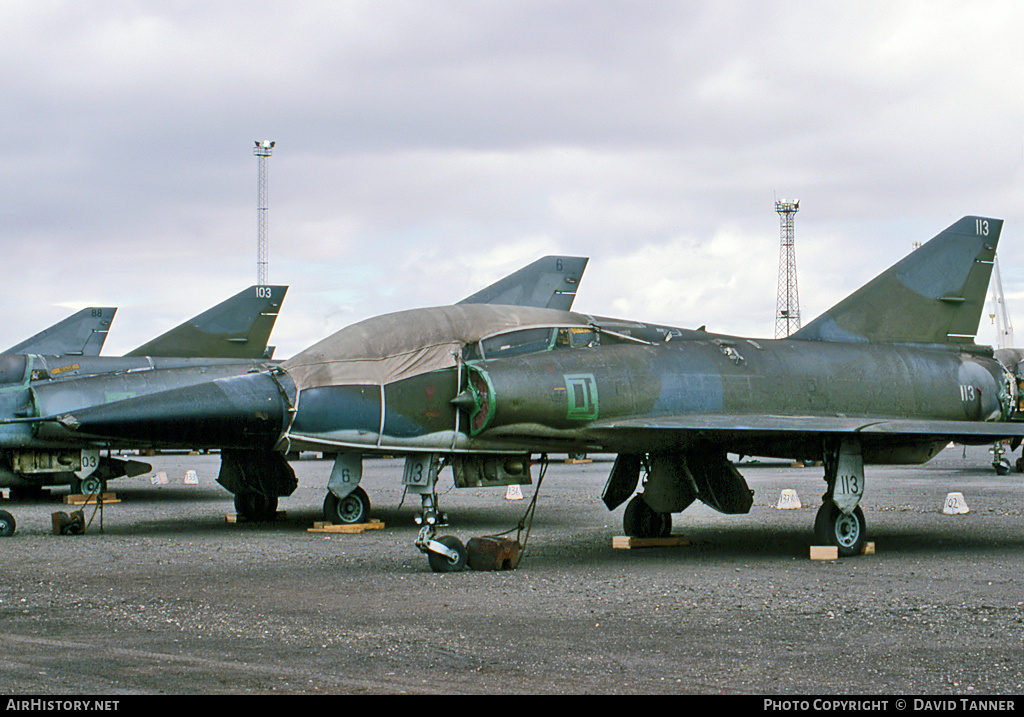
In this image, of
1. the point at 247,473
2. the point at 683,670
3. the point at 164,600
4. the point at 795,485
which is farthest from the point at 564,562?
the point at 795,485

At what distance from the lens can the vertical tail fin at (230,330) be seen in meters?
21.8

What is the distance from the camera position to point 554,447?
10719 millimetres

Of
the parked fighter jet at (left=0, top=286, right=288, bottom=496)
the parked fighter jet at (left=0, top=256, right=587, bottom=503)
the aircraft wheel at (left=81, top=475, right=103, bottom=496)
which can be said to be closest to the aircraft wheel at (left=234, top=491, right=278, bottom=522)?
the parked fighter jet at (left=0, top=256, right=587, bottom=503)

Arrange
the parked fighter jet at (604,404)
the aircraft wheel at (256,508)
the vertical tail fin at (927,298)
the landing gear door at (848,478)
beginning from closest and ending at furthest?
the parked fighter jet at (604,404) < the landing gear door at (848,478) < the vertical tail fin at (927,298) < the aircraft wheel at (256,508)

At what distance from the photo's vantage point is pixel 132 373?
1906 centimetres

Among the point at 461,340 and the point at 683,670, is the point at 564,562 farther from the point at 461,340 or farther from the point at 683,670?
the point at 683,670

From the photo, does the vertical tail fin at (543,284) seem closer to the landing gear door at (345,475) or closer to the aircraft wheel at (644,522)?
the landing gear door at (345,475)

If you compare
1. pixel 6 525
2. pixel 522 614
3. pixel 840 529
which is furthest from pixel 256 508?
pixel 522 614

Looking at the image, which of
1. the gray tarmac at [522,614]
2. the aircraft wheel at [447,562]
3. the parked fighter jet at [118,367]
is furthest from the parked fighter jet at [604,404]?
the parked fighter jet at [118,367]

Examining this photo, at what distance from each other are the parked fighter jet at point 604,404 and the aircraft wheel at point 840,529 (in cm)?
2

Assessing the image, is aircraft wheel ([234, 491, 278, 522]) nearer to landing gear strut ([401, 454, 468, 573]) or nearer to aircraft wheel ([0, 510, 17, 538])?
aircraft wheel ([0, 510, 17, 538])

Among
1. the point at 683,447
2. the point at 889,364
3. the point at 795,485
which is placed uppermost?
the point at 889,364
